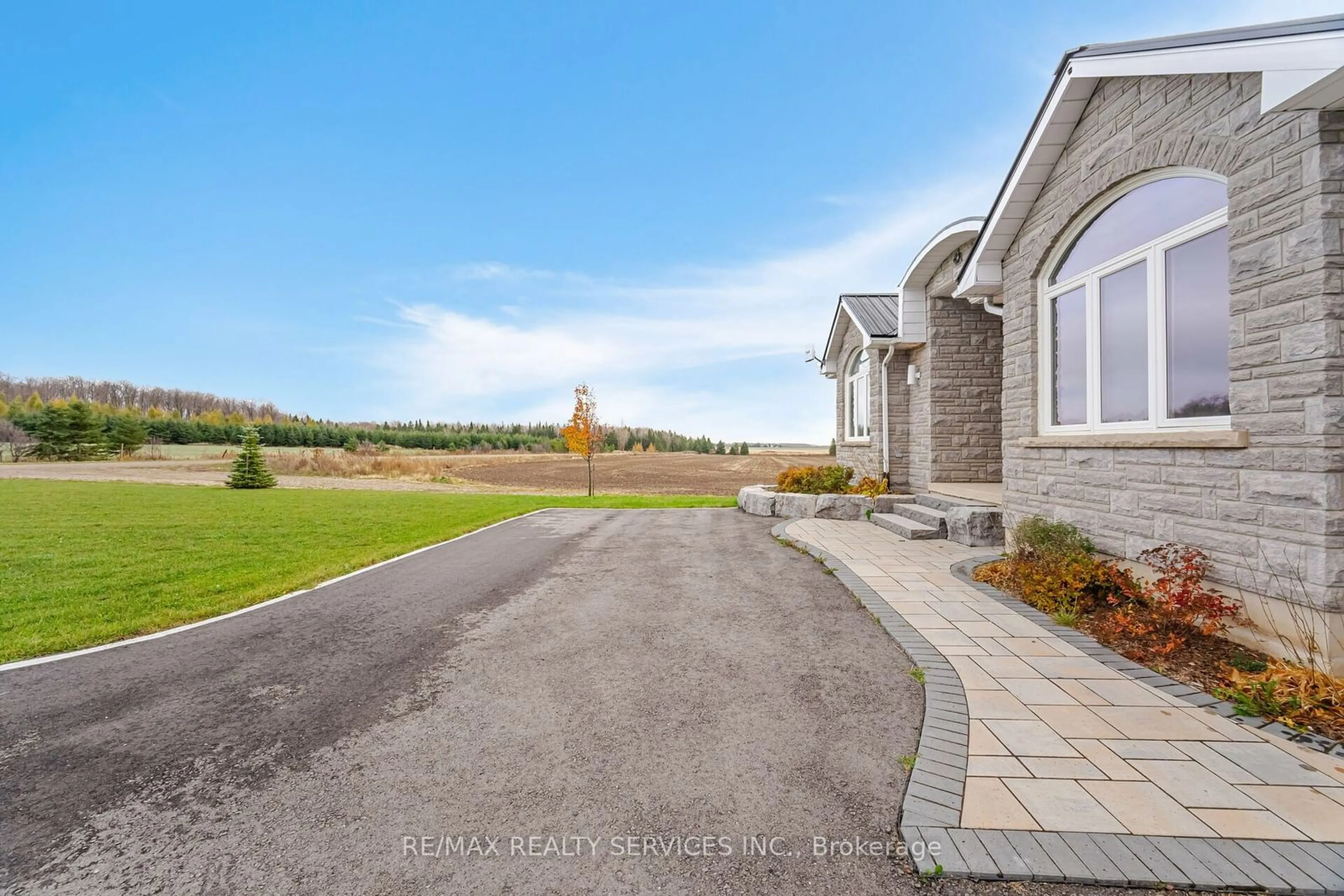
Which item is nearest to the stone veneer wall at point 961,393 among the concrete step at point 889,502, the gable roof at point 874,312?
the concrete step at point 889,502

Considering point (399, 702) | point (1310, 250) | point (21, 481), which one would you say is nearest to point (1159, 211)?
point (1310, 250)

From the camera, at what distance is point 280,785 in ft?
8.50

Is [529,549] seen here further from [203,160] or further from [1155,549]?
[203,160]

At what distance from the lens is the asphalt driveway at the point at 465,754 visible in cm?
206

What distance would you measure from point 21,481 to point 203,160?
18.1m

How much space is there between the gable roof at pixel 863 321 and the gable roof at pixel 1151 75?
11.8 ft

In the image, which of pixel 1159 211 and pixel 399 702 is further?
pixel 1159 211

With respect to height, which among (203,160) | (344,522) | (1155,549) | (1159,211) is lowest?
(344,522)

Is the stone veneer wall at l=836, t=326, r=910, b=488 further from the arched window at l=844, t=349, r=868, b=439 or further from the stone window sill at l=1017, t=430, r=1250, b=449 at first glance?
the stone window sill at l=1017, t=430, r=1250, b=449

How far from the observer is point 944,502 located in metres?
9.42

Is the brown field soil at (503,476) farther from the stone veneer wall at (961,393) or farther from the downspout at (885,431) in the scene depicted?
the stone veneer wall at (961,393)

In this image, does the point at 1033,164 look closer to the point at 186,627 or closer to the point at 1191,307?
the point at 1191,307

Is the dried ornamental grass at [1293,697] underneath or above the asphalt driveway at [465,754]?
above

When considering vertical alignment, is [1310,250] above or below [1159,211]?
below
